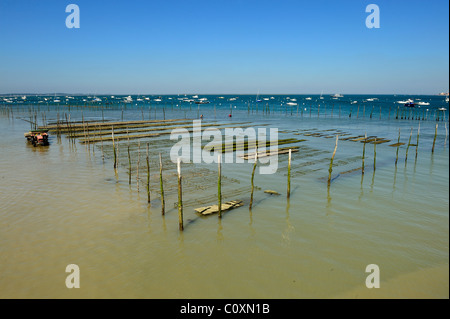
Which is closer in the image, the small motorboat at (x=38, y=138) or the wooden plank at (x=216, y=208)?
the wooden plank at (x=216, y=208)

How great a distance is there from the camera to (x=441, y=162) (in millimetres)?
22859

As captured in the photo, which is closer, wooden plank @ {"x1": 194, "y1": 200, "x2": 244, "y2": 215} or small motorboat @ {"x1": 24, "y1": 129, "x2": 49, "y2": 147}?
wooden plank @ {"x1": 194, "y1": 200, "x2": 244, "y2": 215}

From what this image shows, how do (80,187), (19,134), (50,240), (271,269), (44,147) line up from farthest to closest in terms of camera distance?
(19,134)
(44,147)
(80,187)
(50,240)
(271,269)

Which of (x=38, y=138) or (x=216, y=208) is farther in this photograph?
(x=38, y=138)

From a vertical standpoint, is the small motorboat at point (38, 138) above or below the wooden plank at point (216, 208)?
above

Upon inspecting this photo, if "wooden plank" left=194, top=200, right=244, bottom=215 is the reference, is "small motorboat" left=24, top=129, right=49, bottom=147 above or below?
above

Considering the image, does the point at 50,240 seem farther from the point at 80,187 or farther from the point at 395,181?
the point at 395,181

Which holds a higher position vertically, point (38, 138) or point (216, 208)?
point (38, 138)
